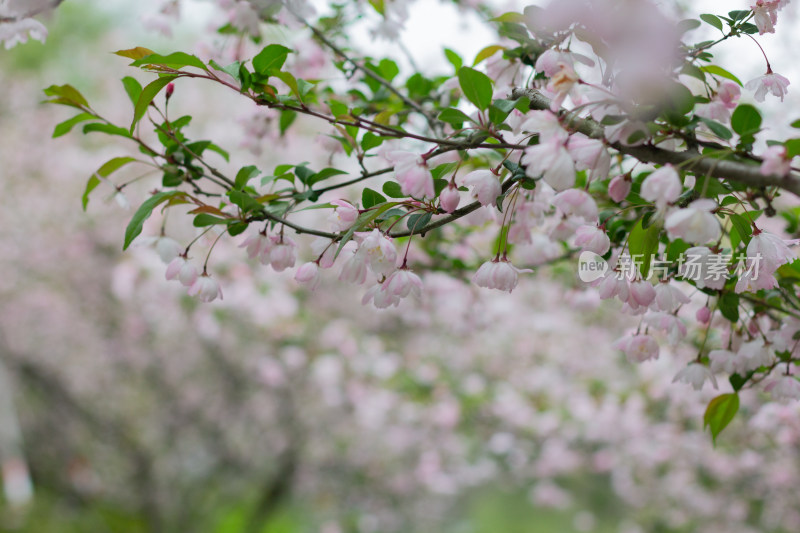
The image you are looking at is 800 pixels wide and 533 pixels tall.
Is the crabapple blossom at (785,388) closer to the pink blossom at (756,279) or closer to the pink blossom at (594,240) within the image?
the pink blossom at (756,279)

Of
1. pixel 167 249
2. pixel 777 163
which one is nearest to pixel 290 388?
pixel 167 249

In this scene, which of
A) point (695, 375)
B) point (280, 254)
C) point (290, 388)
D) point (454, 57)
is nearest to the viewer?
point (280, 254)

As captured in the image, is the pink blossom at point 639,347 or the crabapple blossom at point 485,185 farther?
the pink blossom at point 639,347

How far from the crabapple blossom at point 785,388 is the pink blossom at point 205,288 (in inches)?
35.1

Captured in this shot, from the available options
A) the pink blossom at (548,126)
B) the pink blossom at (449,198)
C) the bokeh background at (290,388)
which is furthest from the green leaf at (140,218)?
the bokeh background at (290,388)

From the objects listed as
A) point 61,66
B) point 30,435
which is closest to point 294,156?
point 61,66

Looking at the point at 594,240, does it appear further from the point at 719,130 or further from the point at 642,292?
Answer: the point at 719,130

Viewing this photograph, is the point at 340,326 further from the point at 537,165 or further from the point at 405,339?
the point at 537,165

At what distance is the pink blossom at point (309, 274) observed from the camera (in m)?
0.84

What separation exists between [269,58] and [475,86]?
0.27 metres

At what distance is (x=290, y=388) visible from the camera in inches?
165

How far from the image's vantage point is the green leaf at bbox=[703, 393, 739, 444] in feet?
3.02

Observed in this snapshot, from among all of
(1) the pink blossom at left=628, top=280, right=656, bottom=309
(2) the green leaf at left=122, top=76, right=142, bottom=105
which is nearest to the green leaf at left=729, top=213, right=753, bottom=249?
(1) the pink blossom at left=628, top=280, right=656, bottom=309

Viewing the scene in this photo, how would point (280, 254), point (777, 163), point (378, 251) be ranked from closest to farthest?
point (777, 163)
point (378, 251)
point (280, 254)
